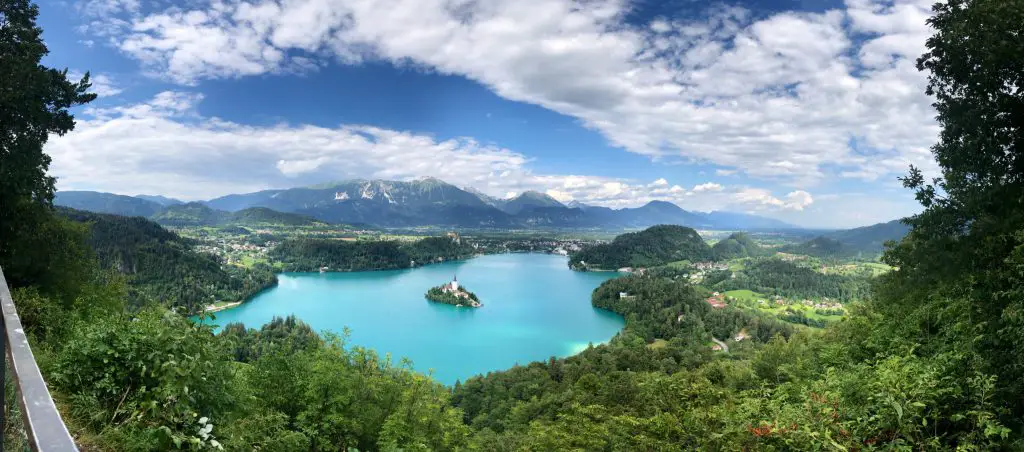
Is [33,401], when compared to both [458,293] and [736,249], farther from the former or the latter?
[736,249]

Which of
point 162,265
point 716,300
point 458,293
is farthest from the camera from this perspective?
point 458,293

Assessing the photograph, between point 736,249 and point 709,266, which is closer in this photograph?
point 709,266

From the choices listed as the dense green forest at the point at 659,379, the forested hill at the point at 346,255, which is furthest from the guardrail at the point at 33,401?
the forested hill at the point at 346,255

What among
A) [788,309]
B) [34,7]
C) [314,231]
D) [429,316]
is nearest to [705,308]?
[788,309]

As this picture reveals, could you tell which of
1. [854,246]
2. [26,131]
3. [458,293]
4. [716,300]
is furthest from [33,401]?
[854,246]

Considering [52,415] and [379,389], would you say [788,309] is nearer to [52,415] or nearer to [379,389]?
[379,389]

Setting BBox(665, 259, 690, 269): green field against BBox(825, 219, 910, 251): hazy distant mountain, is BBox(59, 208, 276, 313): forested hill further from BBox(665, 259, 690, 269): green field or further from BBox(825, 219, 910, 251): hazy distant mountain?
BBox(825, 219, 910, 251): hazy distant mountain

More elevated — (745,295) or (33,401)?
(33,401)
